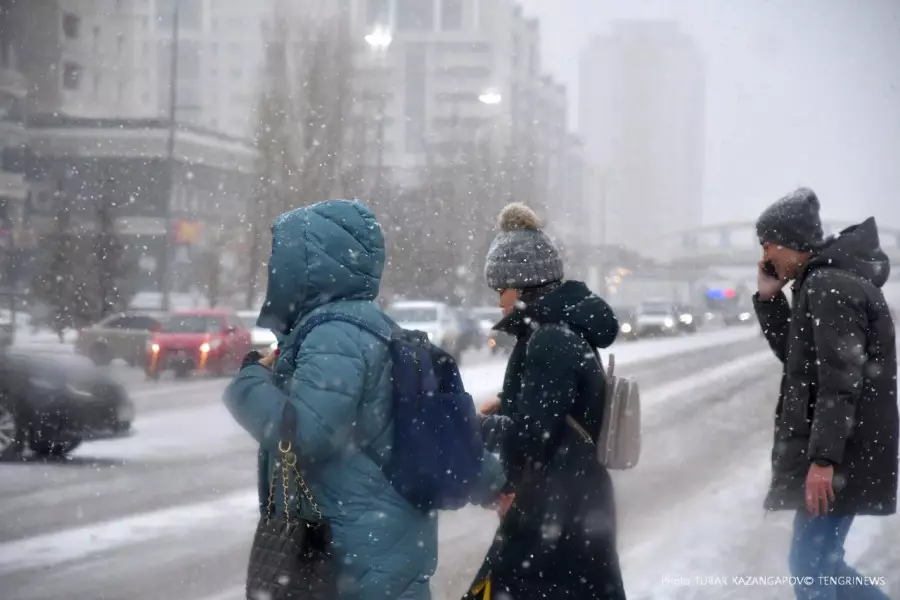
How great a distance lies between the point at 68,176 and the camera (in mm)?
40625

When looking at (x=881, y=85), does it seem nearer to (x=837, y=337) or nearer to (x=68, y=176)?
(x=837, y=337)

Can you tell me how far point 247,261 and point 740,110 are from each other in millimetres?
17107

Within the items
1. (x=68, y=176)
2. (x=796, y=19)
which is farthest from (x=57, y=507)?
(x=68, y=176)

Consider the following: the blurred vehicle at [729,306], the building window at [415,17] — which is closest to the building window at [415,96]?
the building window at [415,17]

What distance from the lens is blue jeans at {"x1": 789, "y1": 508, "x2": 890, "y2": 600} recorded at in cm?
366

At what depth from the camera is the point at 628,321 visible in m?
43.5

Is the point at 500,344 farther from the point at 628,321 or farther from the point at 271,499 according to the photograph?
the point at 271,499

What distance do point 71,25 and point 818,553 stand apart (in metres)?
49.4

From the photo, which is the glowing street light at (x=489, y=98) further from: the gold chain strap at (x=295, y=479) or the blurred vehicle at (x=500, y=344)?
the gold chain strap at (x=295, y=479)

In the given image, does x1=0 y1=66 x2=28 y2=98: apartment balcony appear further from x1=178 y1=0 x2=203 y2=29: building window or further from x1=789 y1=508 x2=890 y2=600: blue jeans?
x1=789 y1=508 x2=890 y2=600: blue jeans

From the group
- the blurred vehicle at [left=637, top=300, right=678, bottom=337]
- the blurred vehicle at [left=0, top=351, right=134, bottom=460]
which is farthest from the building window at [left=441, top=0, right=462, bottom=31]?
the blurred vehicle at [left=0, top=351, right=134, bottom=460]

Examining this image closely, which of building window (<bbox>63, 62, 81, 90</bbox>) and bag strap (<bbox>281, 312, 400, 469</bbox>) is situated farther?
building window (<bbox>63, 62, 81, 90</bbox>)

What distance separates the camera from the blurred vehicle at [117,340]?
27.0m

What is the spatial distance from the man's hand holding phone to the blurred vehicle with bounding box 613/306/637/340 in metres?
37.7
